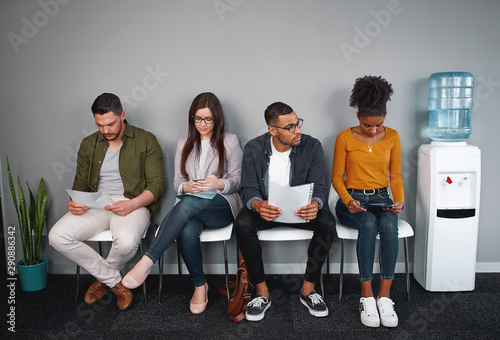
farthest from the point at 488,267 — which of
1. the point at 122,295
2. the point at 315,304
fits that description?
the point at 122,295

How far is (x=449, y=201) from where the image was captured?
8.49 feet

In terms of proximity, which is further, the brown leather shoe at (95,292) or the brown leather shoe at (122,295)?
the brown leather shoe at (95,292)

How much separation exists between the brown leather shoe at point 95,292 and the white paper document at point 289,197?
138cm

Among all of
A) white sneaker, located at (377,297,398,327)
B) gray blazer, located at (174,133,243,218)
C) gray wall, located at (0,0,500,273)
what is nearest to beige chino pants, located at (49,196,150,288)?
gray blazer, located at (174,133,243,218)

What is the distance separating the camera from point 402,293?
8.64 ft

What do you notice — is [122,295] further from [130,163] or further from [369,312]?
[369,312]

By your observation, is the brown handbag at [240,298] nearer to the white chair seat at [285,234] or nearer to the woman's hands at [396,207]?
the white chair seat at [285,234]

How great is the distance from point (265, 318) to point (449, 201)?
1.46 m

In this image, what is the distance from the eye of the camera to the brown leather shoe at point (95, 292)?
2602 millimetres

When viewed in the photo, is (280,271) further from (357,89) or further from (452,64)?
(452,64)

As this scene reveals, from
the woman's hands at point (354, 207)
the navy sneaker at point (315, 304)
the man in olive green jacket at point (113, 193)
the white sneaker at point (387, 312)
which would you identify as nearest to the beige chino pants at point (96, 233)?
the man in olive green jacket at point (113, 193)

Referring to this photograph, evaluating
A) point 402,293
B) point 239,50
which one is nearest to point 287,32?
point 239,50

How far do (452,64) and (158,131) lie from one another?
225 centimetres

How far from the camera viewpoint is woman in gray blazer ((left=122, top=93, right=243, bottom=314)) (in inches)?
94.6
